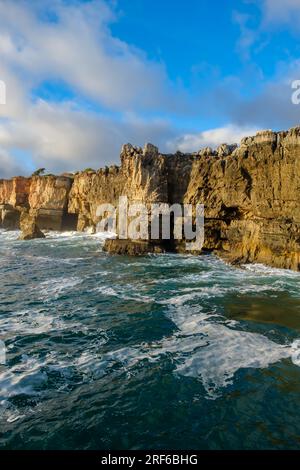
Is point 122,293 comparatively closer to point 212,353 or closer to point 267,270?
point 212,353

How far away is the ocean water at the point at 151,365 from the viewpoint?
10.1 m

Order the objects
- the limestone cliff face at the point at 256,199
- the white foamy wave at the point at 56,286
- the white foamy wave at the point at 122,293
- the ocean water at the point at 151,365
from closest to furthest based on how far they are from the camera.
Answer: the ocean water at the point at 151,365 < the white foamy wave at the point at 122,293 < the white foamy wave at the point at 56,286 < the limestone cliff face at the point at 256,199

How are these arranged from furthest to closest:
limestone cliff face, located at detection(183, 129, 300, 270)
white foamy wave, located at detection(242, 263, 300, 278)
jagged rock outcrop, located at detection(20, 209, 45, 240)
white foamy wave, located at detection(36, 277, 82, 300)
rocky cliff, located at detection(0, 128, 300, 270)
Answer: jagged rock outcrop, located at detection(20, 209, 45, 240) < rocky cliff, located at detection(0, 128, 300, 270) < limestone cliff face, located at detection(183, 129, 300, 270) < white foamy wave, located at detection(242, 263, 300, 278) < white foamy wave, located at detection(36, 277, 82, 300)

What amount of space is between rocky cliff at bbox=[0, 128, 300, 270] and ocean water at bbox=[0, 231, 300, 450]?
22.0ft

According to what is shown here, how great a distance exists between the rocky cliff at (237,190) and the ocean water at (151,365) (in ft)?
22.0

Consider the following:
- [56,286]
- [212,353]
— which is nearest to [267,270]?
[212,353]

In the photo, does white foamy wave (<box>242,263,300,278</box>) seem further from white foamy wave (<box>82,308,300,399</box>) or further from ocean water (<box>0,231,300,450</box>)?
white foamy wave (<box>82,308,300,399</box>)

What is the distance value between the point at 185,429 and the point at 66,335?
857cm

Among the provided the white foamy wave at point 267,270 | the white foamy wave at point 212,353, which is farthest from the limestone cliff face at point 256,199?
the white foamy wave at point 212,353

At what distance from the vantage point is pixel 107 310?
20.6 metres

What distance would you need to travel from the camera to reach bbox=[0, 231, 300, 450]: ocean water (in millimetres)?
10055

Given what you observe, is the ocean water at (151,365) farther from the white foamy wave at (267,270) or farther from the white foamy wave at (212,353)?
the white foamy wave at (267,270)

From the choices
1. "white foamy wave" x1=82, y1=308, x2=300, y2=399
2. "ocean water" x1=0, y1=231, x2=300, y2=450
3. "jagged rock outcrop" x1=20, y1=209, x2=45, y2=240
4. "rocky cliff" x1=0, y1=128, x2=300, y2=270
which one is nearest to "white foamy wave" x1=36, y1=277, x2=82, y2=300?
"ocean water" x1=0, y1=231, x2=300, y2=450

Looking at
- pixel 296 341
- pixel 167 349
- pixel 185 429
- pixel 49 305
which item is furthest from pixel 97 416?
pixel 49 305
